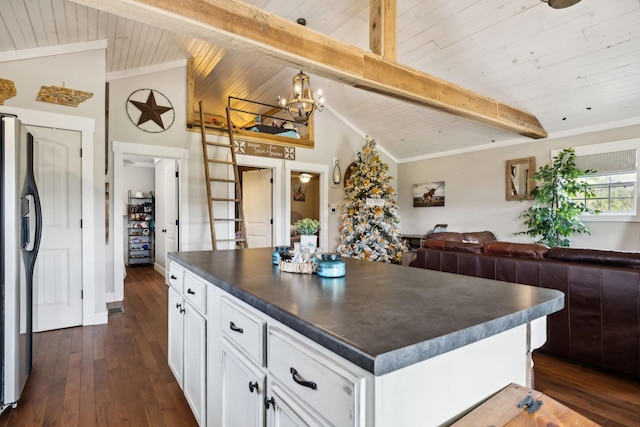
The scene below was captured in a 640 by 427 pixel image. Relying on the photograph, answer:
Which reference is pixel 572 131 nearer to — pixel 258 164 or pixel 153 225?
pixel 258 164

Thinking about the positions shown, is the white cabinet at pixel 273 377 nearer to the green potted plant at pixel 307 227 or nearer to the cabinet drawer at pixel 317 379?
the cabinet drawer at pixel 317 379

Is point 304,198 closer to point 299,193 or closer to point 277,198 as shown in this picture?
point 299,193

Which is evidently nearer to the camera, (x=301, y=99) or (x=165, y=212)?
(x=301, y=99)

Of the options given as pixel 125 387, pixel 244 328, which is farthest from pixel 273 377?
pixel 125 387

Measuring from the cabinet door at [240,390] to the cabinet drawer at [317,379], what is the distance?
15cm

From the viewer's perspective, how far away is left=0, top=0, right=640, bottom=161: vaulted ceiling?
2705mm

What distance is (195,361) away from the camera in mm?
1719

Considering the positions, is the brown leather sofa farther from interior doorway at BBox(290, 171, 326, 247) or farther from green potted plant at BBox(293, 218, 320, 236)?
interior doorway at BBox(290, 171, 326, 247)

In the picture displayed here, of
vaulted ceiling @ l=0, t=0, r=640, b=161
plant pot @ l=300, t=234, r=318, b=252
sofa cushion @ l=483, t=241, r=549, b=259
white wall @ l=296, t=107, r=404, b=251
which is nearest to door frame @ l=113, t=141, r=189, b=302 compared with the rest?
vaulted ceiling @ l=0, t=0, r=640, b=161

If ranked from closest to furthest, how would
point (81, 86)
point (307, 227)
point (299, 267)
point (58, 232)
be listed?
1. point (299, 267)
2. point (307, 227)
3. point (58, 232)
4. point (81, 86)

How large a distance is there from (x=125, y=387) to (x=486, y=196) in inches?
223

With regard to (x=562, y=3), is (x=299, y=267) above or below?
below

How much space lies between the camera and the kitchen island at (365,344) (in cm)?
70

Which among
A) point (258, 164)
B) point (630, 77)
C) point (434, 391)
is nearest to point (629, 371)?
point (434, 391)
